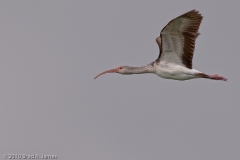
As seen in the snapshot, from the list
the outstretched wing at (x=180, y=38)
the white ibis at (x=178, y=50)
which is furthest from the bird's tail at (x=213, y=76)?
the outstretched wing at (x=180, y=38)

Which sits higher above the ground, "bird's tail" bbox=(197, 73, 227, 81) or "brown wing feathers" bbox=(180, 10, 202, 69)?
"brown wing feathers" bbox=(180, 10, 202, 69)

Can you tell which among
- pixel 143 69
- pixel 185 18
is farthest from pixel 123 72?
pixel 185 18

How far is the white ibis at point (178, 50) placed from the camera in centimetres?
3159

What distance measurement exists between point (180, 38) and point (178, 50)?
102cm

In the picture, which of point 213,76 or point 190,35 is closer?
point 190,35

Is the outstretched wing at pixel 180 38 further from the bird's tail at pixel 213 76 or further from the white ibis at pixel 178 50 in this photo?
the bird's tail at pixel 213 76

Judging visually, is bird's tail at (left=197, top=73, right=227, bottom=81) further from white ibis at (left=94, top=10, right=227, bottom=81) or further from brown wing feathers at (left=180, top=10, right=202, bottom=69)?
brown wing feathers at (left=180, top=10, right=202, bottom=69)

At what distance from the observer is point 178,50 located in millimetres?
33344

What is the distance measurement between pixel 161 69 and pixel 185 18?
3821mm

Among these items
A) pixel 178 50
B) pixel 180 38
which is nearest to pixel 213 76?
pixel 178 50

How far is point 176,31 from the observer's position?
105ft

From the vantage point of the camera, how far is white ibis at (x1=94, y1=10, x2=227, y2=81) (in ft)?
104

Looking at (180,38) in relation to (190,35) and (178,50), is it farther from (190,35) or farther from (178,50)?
(178,50)

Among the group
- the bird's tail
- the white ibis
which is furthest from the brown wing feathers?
the bird's tail
